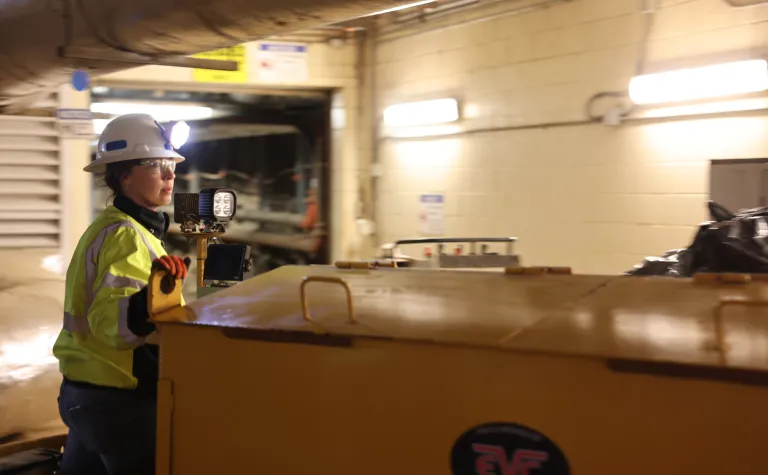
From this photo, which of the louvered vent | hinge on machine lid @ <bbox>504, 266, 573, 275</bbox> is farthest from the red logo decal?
the louvered vent

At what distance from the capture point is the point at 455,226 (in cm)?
497

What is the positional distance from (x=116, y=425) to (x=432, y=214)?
3.43m

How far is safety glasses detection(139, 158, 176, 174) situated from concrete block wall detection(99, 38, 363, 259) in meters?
3.12

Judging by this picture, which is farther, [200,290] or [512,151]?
[512,151]

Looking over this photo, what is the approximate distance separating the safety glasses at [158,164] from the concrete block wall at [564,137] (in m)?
2.63

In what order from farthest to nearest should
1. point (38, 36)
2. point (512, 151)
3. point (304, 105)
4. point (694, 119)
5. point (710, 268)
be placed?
point (304, 105) < point (512, 151) < point (694, 119) < point (38, 36) < point (710, 268)

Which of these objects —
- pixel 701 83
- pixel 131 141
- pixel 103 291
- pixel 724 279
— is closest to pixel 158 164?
pixel 131 141

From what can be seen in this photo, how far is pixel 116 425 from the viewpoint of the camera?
6.31 feet

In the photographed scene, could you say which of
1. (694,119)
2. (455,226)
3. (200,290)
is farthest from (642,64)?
(200,290)

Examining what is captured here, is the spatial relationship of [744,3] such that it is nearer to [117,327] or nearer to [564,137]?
[564,137]

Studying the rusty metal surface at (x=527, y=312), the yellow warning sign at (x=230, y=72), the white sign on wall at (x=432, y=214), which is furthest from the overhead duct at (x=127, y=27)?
the white sign on wall at (x=432, y=214)

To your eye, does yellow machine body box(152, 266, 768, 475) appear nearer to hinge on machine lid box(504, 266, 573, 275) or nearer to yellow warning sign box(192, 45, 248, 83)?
hinge on machine lid box(504, 266, 573, 275)

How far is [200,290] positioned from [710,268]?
1.75 m

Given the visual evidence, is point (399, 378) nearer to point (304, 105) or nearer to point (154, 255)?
point (154, 255)
